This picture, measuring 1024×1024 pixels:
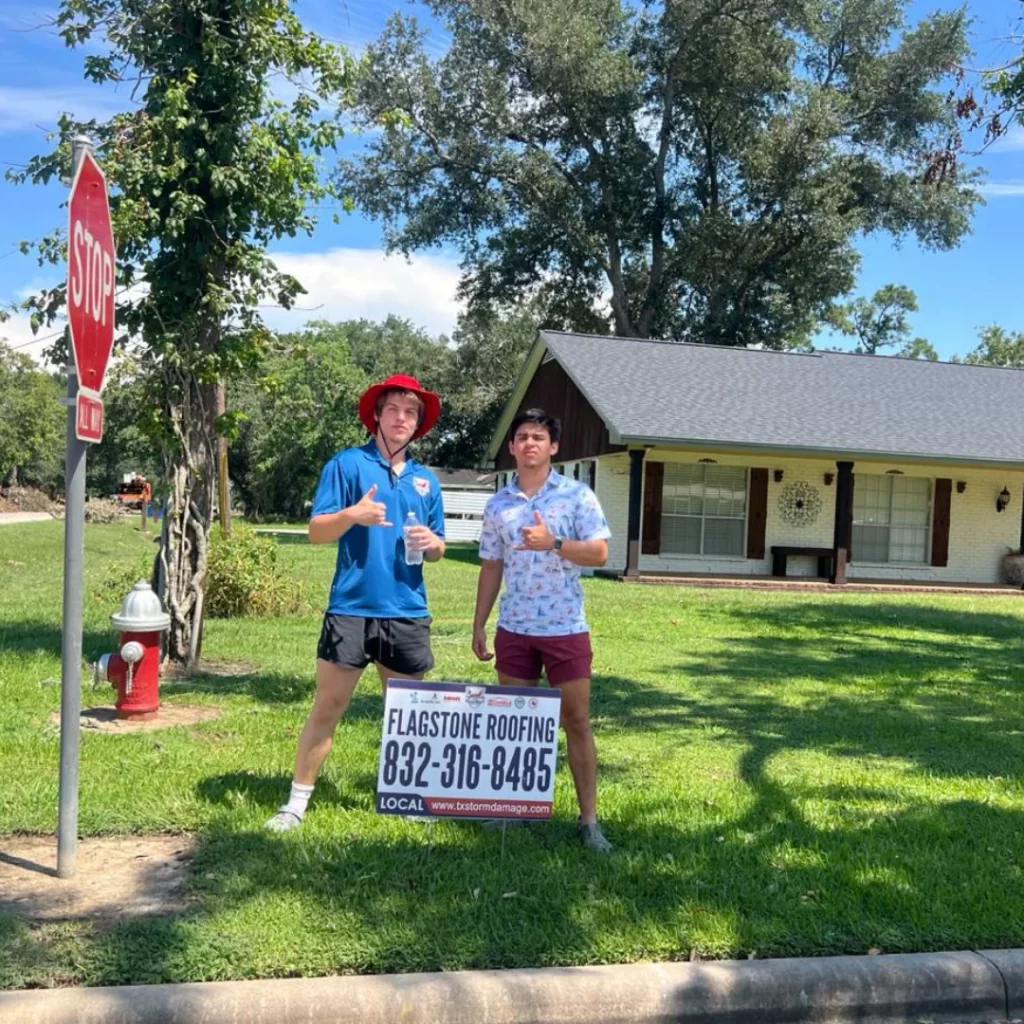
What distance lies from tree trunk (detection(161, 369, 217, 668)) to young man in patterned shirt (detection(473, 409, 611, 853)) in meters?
3.76

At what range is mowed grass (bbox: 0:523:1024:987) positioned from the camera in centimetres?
349

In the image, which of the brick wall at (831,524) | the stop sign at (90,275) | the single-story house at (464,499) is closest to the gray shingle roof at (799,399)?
the brick wall at (831,524)

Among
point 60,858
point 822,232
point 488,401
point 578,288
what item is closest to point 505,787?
point 60,858

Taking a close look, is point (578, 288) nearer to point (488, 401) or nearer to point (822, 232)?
point (488, 401)

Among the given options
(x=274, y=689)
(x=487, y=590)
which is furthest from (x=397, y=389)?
(x=274, y=689)

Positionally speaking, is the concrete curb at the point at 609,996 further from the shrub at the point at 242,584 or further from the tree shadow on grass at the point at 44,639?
the shrub at the point at 242,584

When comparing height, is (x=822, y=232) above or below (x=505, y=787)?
above

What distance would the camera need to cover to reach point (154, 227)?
7172 millimetres

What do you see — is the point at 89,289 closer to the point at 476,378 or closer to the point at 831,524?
the point at 831,524

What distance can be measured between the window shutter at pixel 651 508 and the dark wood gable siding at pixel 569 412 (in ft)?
3.01

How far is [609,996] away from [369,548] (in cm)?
194

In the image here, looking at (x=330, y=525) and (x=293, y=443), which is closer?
(x=330, y=525)

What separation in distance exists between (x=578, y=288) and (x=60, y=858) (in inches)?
1341

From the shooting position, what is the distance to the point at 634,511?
62.4 ft
